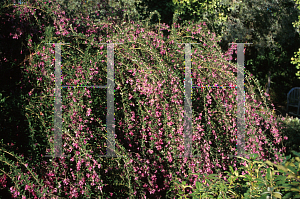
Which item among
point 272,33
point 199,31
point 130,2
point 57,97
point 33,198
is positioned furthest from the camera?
point 272,33

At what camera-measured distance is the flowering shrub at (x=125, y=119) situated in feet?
6.81

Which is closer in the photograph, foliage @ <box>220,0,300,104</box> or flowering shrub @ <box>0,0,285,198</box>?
flowering shrub @ <box>0,0,285,198</box>

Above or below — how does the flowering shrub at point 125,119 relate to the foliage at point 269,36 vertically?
below

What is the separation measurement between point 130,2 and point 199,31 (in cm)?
216

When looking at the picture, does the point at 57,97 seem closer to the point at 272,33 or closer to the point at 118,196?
the point at 118,196

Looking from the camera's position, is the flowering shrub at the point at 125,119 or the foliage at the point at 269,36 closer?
the flowering shrub at the point at 125,119

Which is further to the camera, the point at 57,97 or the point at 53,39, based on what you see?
the point at 53,39

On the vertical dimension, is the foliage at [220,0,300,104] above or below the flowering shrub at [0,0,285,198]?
above

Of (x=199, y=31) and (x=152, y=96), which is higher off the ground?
(x=199, y=31)

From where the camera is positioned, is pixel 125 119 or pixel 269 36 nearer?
pixel 125 119

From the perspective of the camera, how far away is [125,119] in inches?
87.4

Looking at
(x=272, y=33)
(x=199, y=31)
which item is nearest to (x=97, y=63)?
(x=199, y=31)

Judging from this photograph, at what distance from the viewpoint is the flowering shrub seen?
207 cm

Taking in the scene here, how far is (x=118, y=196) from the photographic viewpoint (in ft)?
7.68
